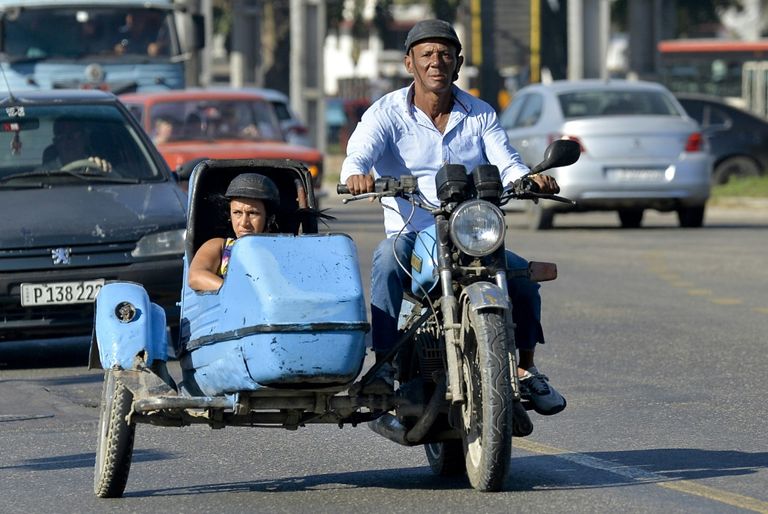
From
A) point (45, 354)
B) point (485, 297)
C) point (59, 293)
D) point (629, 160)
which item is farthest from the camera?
point (629, 160)

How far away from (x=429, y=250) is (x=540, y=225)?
51.2 feet

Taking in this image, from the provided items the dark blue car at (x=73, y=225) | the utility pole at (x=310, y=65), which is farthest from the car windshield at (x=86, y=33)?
the utility pole at (x=310, y=65)

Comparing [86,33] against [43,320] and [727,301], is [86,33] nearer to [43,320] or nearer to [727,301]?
[727,301]

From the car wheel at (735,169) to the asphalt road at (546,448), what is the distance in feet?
57.6

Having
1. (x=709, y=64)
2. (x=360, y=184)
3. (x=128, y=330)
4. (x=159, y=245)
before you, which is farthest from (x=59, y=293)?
(x=709, y=64)

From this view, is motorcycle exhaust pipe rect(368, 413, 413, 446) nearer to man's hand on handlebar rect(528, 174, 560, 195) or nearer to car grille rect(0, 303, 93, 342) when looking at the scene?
man's hand on handlebar rect(528, 174, 560, 195)

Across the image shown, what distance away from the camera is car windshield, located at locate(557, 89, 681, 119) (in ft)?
74.1

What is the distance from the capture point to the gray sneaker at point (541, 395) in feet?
23.2

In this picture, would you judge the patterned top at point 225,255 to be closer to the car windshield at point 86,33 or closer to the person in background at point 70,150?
the person in background at point 70,150

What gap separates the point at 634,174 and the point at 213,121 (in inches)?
187

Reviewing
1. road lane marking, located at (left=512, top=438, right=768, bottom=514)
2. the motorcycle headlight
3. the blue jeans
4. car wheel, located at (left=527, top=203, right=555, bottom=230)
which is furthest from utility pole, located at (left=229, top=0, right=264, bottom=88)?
the motorcycle headlight

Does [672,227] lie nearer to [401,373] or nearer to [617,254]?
[617,254]

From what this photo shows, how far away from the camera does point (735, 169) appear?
31250 millimetres

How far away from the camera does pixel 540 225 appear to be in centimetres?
2259
